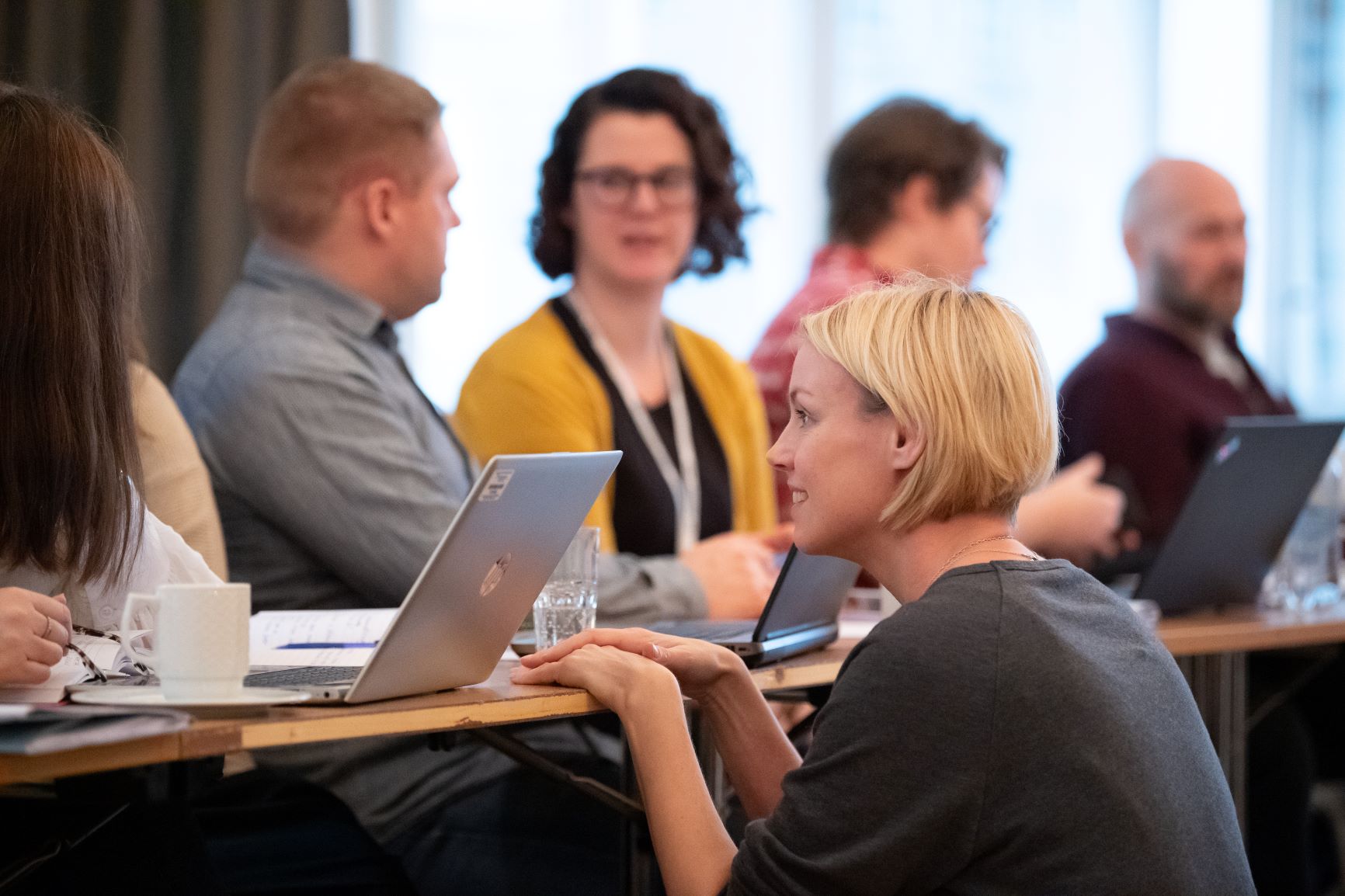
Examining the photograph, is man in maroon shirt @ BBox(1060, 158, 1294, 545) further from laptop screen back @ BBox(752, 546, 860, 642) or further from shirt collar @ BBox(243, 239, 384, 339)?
shirt collar @ BBox(243, 239, 384, 339)

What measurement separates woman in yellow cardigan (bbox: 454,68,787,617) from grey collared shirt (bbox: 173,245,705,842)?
41 cm

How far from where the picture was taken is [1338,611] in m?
2.38

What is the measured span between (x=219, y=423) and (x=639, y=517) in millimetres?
767

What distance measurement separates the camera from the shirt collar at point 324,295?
2049 mm

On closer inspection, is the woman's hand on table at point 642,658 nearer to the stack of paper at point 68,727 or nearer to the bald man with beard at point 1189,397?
the stack of paper at point 68,727

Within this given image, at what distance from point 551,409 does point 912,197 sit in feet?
3.31

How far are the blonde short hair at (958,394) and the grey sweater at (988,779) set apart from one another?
14 cm

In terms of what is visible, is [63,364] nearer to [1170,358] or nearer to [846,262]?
[846,262]

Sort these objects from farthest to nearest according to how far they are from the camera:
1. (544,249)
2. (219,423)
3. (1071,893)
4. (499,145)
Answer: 1. (499,145)
2. (544,249)
3. (219,423)
4. (1071,893)

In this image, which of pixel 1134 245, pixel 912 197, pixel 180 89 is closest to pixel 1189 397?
pixel 1134 245

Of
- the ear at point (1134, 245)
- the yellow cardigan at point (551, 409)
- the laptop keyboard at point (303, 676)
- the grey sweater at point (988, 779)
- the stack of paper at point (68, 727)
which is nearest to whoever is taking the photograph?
the stack of paper at point (68, 727)

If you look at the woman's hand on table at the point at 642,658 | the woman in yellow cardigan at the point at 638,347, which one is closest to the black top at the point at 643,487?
the woman in yellow cardigan at the point at 638,347

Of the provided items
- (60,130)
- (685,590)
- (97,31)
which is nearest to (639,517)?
(685,590)

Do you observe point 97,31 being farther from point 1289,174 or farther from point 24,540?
point 1289,174
